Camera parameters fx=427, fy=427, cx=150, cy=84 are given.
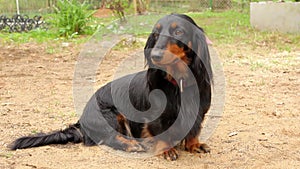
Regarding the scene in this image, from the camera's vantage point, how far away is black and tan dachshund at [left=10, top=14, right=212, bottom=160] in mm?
3127

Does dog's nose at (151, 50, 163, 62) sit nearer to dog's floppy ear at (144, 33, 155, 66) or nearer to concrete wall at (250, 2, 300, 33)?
dog's floppy ear at (144, 33, 155, 66)

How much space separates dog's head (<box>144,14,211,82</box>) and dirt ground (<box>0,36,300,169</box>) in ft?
2.30

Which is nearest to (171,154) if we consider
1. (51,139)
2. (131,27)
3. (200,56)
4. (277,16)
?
(200,56)

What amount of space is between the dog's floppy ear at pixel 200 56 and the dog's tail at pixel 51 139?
1.24 metres

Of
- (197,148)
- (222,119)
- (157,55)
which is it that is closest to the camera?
(157,55)

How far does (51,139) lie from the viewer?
3.61 meters

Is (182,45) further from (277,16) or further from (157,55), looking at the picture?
(277,16)

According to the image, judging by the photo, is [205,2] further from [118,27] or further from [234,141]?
[234,141]

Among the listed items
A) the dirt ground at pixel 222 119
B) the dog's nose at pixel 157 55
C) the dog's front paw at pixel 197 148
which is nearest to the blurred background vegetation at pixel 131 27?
the dirt ground at pixel 222 119

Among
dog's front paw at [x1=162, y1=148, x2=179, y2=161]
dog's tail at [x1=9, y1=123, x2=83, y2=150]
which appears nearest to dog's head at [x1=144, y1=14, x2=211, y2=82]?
dog's front paw at [x1=162, y1=148, x2=179, y2=161]

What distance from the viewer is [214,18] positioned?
1411 centimetres

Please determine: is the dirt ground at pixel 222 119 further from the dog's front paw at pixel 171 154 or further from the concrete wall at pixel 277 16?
the concrete wall at pixel 277 16

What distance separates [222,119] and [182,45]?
1.49 metres

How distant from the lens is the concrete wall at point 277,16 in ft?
33.0
